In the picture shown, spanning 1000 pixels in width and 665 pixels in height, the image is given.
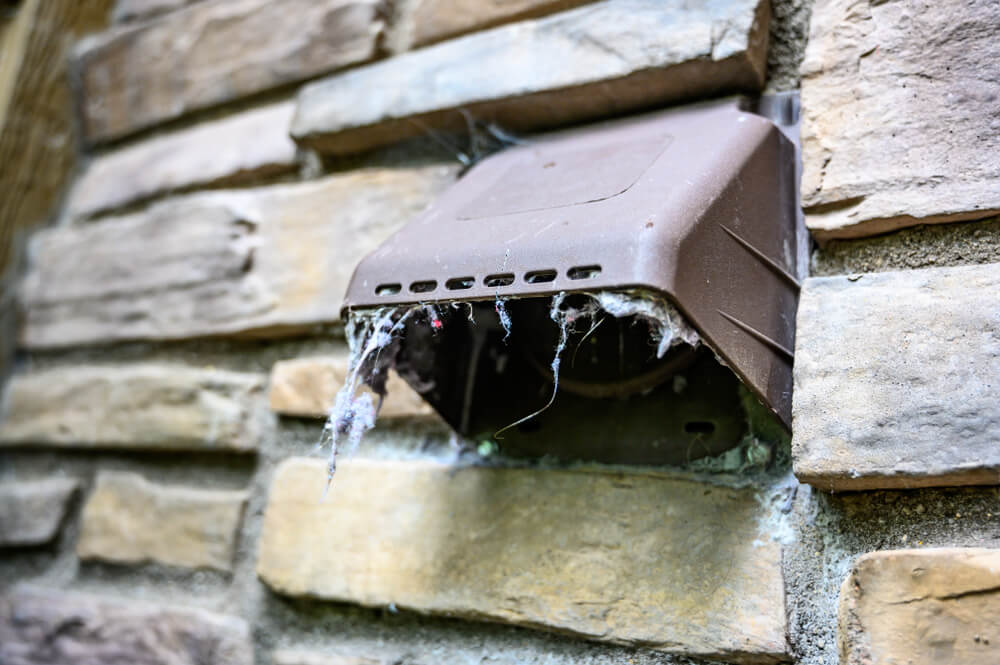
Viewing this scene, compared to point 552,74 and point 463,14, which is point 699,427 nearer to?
point 552,74

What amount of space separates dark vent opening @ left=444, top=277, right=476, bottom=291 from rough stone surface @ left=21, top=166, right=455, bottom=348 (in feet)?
1.04

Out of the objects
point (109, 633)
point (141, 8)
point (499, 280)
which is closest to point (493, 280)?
point (499, 280)

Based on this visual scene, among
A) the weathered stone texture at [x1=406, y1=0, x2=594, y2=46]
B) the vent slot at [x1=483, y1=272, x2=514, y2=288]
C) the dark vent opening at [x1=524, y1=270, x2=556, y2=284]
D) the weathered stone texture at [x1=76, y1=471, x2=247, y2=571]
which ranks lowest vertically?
the weathered stone texture at [x1=76, y1=471, x2=247, y2=571]

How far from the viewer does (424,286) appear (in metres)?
0.56

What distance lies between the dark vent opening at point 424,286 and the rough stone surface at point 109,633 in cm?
45

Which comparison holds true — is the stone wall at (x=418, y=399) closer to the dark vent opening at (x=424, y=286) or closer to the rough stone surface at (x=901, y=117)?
the rough stone surface at (x=901, y=117)

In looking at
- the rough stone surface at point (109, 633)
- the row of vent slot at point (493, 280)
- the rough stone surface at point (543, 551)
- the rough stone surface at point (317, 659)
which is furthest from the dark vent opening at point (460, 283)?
the rough stone surface at point (109, 633)

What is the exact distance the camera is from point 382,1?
946 mm

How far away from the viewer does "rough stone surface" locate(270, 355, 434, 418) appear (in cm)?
80

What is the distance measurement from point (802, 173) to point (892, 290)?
0.39 feet

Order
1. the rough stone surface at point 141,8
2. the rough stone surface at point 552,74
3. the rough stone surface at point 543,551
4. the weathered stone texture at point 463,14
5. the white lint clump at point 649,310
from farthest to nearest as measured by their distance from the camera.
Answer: the rough stone surface at point 141,8
the weathered stone texture at point 463,14
the rough stone surface at point 552,74
the rough stone surface at point 543,551
the white lint clump at point 649,310

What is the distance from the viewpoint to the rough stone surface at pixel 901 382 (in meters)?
0.52

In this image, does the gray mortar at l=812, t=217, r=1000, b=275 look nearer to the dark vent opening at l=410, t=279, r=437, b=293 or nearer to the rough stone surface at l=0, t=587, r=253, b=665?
the dark vent opening at l=410, t=279, r=437, b=293

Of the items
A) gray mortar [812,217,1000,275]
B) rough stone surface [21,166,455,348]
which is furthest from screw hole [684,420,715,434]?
rough stone surface [21,166,455,348]
